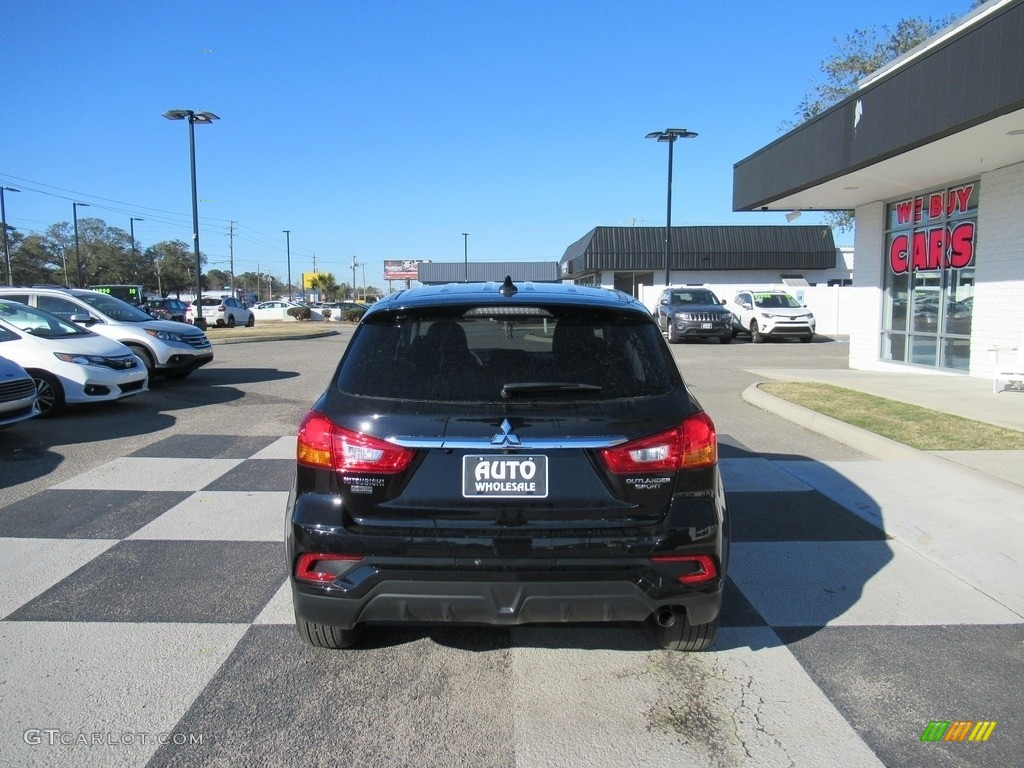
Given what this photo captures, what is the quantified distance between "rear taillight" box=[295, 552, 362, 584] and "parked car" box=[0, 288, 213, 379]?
1020cm

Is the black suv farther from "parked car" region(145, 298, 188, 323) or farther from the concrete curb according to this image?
"parked car" region(145, 298, 188, 323)

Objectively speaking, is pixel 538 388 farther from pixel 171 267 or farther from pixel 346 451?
pixel 171 267

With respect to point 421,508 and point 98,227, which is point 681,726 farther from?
point 98,227

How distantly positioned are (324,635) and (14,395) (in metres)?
6.08

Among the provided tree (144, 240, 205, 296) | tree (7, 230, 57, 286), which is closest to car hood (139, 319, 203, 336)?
tree (7, 230, 57, 286)

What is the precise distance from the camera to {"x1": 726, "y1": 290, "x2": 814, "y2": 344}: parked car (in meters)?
25.0

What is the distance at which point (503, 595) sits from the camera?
2.84 m

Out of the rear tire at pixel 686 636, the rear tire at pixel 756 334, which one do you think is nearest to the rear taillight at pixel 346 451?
the rear tire at pixel 686 636

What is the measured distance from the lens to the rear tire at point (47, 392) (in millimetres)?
9195

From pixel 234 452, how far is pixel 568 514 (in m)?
5.69

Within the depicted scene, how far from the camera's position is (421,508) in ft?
9.40

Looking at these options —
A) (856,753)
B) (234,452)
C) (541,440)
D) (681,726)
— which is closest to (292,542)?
(541,440)

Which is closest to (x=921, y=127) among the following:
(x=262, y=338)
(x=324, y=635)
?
(x=324, y=635)

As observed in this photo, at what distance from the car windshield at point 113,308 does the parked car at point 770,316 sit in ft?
60.5
